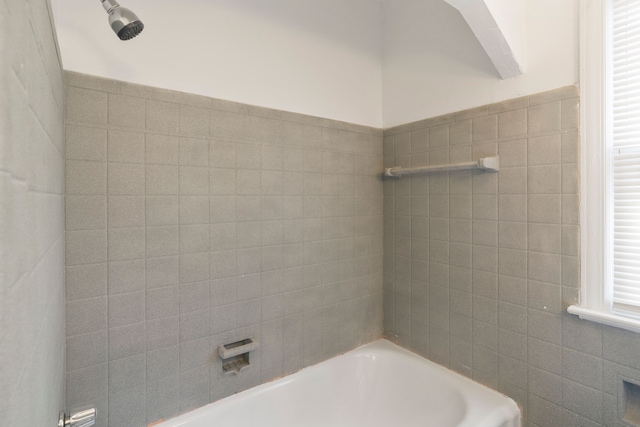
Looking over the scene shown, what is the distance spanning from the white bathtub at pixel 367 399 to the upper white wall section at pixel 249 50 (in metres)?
1.47

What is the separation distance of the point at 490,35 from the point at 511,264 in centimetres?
103

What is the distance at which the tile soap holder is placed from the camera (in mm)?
1359

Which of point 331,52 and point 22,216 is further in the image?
point 331,52

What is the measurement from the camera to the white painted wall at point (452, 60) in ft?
4.03

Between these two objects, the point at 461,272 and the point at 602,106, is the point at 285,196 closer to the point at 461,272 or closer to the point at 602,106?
the point at 461,272

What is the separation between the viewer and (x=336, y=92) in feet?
5.89

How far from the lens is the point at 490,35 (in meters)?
1.26

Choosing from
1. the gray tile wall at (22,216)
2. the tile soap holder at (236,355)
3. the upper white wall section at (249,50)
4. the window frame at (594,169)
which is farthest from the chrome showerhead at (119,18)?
the window frame at (594,169)

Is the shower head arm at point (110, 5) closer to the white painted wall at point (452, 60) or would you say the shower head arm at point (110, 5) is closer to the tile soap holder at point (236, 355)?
the tile soap holder at point (236, 355)

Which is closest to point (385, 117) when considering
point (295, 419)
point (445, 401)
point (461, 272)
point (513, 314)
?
point (461, 272)

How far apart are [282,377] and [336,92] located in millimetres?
1665

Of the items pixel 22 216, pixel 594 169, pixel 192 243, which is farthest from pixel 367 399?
pixel 22 216

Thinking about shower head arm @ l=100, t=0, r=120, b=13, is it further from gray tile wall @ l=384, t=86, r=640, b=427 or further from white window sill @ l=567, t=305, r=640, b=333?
white window sill @ l=567, t=305, r=640, b=333

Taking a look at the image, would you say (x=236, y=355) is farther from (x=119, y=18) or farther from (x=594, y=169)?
(x=594, y=169)
